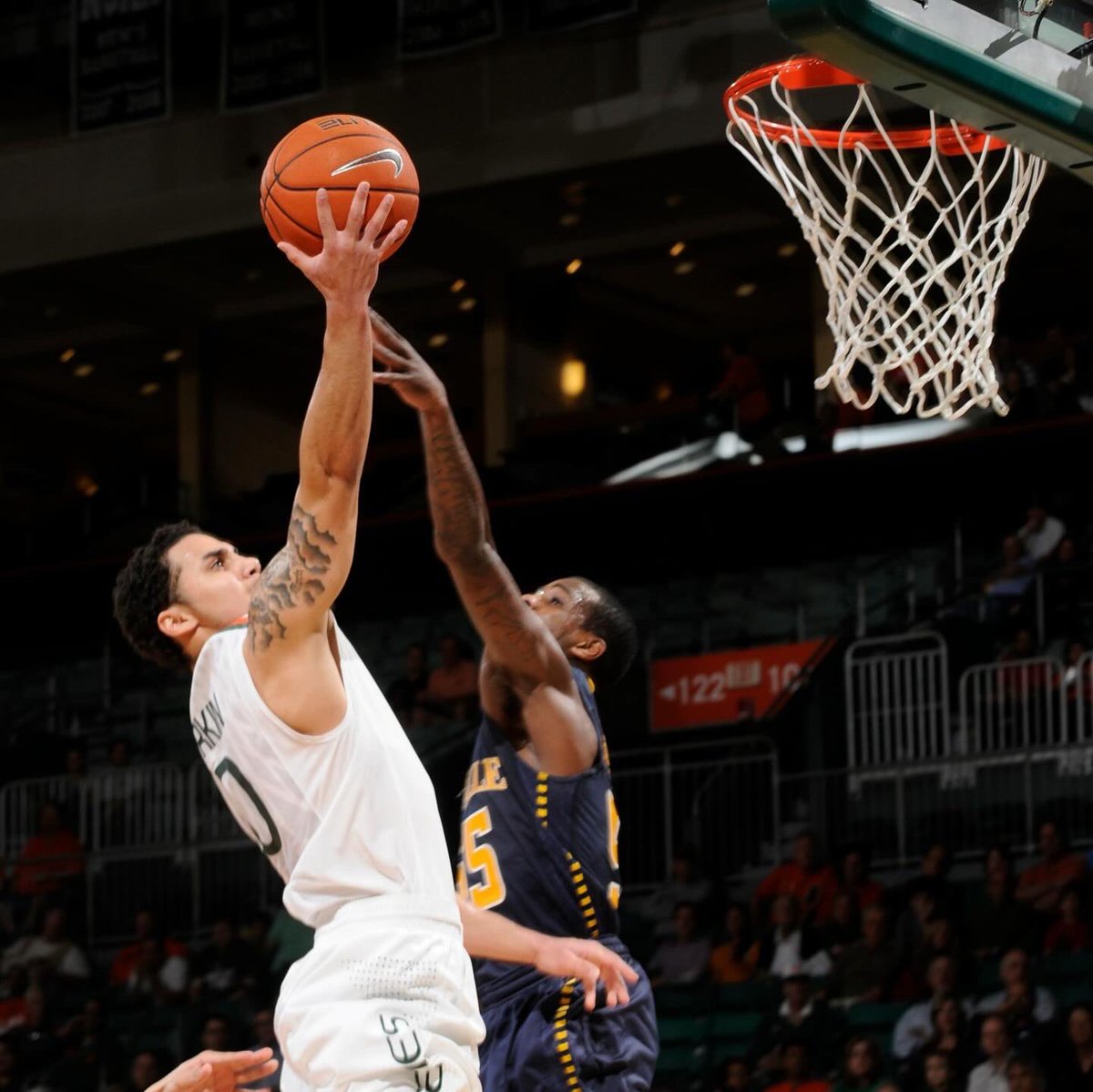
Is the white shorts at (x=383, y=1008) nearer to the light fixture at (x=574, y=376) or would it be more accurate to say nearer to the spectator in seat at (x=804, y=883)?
the spectator in seat at (x=804, y=883)

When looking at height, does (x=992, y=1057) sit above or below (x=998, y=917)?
below

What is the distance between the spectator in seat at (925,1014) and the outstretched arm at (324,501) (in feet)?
21.9

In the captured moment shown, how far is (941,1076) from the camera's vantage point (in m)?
9.48

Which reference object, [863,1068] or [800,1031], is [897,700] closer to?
[800,1031]

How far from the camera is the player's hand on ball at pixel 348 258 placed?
369cm

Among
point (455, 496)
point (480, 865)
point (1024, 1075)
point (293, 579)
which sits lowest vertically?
point (1024, 1075)

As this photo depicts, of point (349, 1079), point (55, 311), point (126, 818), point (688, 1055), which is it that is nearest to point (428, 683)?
point (126, 818)

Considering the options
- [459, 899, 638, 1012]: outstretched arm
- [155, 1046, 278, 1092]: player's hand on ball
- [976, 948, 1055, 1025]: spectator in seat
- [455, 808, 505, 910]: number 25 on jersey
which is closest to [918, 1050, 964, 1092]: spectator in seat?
[976, 948, 1055, 1025]: spectator in seat

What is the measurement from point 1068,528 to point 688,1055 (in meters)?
5.37

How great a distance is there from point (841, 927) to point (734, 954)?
605 mm

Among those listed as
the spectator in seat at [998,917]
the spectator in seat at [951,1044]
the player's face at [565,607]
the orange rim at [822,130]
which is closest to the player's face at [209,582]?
the player's face at [565,607]

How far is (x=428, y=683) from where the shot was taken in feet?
47.9

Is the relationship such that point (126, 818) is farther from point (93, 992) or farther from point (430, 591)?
point (430, 591)

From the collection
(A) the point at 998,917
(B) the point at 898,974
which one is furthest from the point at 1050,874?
(B) the point at 898,974
